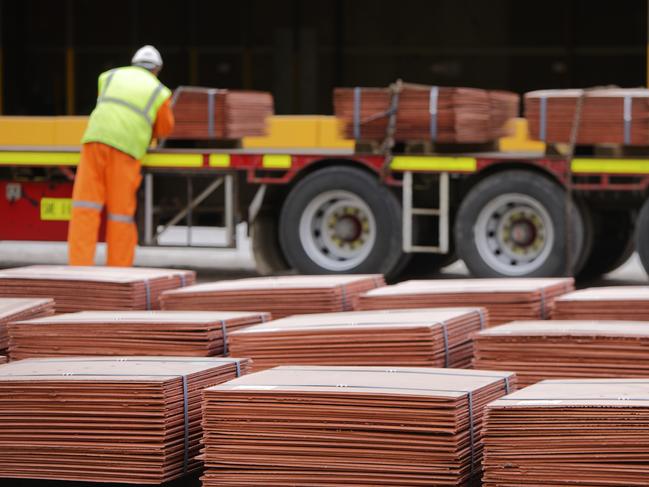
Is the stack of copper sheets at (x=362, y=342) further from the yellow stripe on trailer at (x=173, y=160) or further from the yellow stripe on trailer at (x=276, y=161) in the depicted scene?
the yellow stripe on trailer at (x=173, y=160)

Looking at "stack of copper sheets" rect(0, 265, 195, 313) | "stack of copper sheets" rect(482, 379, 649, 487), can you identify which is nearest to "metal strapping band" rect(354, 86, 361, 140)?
"stack of copper sheets" rect(0, 265, 195, 313)

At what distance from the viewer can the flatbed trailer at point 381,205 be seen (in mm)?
14844

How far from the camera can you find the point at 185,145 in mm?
16438

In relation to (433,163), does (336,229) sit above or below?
below

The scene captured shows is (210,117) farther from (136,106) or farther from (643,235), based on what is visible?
(643,235)

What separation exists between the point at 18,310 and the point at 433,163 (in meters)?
7.47

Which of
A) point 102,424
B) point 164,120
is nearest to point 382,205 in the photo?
point 164,120

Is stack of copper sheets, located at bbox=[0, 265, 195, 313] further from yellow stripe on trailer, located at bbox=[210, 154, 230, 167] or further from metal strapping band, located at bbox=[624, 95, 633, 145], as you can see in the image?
yellow stripe on trailer, located at bbox=[210, 154, 230, 167]

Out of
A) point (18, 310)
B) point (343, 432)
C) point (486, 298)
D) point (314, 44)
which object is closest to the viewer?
point (343, 432)

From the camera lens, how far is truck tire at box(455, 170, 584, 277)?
14.9 meters

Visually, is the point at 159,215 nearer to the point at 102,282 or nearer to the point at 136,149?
the point at 136,149

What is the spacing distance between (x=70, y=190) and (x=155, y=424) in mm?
9965

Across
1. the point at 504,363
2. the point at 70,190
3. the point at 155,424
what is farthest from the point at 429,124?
the point at 155,424

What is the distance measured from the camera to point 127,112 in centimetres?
1430
